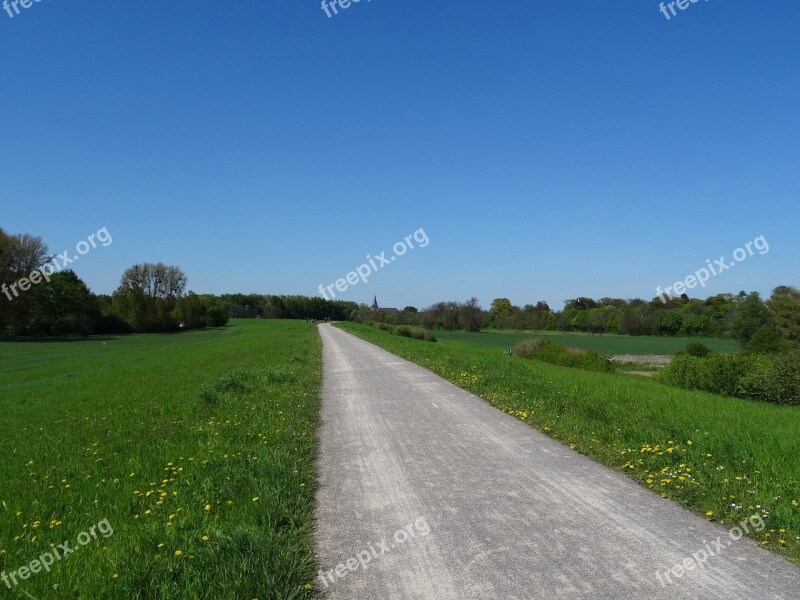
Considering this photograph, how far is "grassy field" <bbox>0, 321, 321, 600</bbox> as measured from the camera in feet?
12.4

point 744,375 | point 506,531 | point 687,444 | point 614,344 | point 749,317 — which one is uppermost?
point 749,317

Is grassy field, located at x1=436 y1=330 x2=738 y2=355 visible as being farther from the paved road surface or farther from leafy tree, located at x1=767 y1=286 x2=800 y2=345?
the paved road surface

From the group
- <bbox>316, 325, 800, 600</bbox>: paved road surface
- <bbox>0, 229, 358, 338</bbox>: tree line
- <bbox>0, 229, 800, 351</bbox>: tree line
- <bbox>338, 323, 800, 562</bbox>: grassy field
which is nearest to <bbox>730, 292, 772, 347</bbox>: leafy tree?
<bbox>0, 229, 800, 351</bbox>: tree line

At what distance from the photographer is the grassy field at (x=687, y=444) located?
4.99 metres

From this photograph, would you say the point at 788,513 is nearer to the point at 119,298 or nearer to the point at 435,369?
the point at 435,369

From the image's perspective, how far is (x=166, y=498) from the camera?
5492mm

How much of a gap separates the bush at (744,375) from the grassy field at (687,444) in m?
7.57

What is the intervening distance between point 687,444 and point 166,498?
22.6 feet

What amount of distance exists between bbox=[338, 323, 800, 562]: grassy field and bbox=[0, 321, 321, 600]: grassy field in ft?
13.1

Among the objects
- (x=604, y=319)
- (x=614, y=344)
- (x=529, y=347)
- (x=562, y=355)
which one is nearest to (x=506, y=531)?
(x=562, y=355)

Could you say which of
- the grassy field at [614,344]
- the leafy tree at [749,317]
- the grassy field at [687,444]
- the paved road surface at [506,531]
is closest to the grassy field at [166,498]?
the paved road surface at [506,531]

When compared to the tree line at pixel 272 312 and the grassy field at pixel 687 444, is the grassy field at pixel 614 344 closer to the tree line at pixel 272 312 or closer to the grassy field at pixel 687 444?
the tree line at pixel 272 312

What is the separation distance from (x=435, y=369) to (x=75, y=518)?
1402 centimetres

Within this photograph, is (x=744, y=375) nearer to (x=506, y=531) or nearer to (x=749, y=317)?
(x=506, y=531)
